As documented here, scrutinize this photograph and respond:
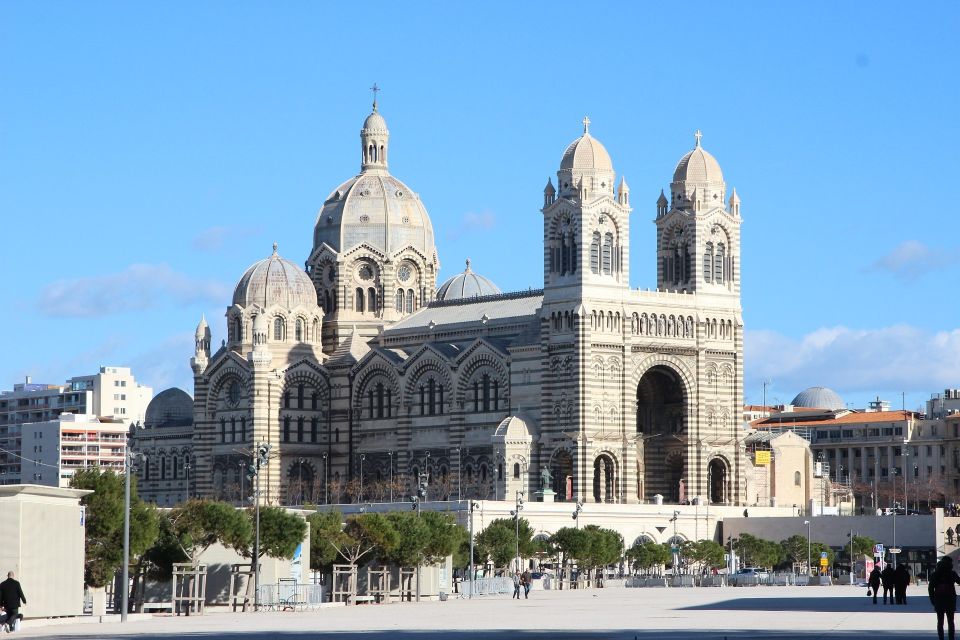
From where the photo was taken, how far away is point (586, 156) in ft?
424

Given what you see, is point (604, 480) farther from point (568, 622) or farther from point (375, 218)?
point (568, 622)

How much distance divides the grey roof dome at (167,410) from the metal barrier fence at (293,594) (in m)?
83.8

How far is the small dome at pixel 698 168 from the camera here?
439ft

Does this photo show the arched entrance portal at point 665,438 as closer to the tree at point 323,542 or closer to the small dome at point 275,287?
the small dome at point 275,287

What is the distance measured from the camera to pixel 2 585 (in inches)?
2082

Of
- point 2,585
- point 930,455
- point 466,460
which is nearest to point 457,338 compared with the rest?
point 466,460

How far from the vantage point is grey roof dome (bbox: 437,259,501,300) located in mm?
156750

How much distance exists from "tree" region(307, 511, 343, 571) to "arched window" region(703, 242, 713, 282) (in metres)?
51.7

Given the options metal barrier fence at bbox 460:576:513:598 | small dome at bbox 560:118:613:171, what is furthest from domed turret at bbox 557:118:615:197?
metal barrier fence at bbox 460:576:513:598

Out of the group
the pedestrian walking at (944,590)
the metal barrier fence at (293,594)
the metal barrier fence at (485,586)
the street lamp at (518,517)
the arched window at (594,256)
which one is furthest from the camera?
the arched window at (594,256)

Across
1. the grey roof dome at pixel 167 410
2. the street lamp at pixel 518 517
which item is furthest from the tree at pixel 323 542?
the grey roof dome at pixel 167 410

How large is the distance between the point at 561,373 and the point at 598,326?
360 cm

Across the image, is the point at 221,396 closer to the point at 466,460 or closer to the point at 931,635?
the point at 466,460

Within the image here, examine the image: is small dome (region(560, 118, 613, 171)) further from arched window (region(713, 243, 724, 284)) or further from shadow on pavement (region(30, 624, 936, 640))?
shadow on pavement (region(30, 624, 936, 640))
